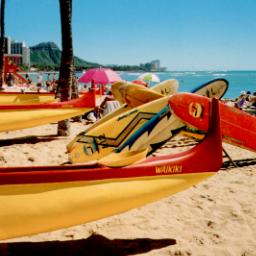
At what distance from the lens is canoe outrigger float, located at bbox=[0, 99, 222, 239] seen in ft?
9.41

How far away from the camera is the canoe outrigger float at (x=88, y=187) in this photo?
287cm

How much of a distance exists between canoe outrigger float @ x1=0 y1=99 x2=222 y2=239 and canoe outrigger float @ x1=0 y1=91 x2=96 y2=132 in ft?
19.5

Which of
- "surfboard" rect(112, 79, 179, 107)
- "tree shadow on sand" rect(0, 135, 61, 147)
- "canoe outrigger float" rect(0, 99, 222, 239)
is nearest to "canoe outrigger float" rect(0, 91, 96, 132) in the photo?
"tree shadow on sand" rect(0, 135, 61, 147)

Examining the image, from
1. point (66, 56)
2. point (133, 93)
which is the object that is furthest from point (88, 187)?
point (66, 56)

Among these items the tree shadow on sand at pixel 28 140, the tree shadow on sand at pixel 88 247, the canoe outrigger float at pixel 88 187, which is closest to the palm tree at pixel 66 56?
the tree shadow on sand at pixel 28 140

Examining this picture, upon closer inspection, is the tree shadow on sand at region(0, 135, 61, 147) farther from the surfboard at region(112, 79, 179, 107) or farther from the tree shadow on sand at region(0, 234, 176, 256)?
the tree shadow on sand at region(0, 234, 176, 256)

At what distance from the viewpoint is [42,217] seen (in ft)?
9.68

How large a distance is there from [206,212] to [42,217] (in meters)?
2.61

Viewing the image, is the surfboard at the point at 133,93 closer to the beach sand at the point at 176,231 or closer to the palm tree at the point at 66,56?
the palm tree at the point at 66,56

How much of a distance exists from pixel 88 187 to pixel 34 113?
624cm

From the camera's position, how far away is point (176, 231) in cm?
421

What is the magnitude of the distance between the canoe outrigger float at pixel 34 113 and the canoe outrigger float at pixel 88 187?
19.5 feet

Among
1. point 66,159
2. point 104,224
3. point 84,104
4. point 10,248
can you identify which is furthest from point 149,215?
point 84,104

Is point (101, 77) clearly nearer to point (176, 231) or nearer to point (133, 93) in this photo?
point (133, 93)
